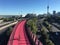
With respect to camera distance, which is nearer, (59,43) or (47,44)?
(47,44)

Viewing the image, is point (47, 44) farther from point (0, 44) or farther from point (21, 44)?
point (21, 44)

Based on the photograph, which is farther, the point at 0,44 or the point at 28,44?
the point at 0,44

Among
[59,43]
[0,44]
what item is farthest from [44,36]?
[0,44]

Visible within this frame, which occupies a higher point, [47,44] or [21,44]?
[21,44]

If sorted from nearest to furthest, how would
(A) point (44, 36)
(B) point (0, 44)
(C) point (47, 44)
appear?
(C) point (47, 44)
(B) point (0, 44)
(A) point (44, 36)

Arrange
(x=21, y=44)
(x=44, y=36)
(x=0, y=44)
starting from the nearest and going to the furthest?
(x=21, y=44)
(x=0, y=44)
(x=44, y=36)

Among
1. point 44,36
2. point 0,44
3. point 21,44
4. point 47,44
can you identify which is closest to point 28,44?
point 21,44

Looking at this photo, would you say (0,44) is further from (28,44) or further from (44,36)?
(28,44)

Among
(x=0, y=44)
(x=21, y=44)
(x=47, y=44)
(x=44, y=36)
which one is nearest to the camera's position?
(x=21, y=44)

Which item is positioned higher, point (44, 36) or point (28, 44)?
point (28, 44)
